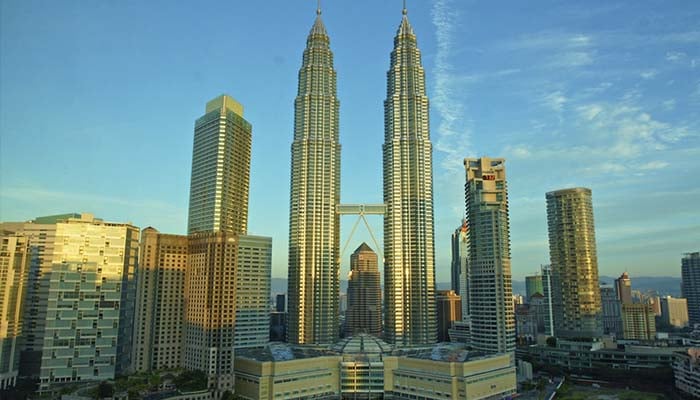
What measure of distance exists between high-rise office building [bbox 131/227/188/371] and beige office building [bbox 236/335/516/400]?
134 ft

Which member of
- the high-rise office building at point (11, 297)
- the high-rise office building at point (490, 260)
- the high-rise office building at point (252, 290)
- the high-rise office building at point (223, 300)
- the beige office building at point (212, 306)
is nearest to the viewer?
the high-rise office building at point (11, 297)

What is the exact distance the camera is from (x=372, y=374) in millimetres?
140625

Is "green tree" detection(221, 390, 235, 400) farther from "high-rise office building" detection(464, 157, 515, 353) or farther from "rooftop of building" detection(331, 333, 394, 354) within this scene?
"high-rise office building" detection(464, 157, 515, 353)

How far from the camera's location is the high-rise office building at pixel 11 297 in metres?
148

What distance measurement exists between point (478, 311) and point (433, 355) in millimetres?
36267

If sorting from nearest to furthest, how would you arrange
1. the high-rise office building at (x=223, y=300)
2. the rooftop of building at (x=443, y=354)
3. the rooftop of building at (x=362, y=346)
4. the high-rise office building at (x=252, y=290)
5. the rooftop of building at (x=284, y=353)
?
the rooftop of building at (x=443, y=354) → the rooftop of building at (x=284, y=353) → the rooftop of building at (x=362, y=346) → the high-rise office building at (x=223, y=300) → the high-rise office building at (x=252, y=290)

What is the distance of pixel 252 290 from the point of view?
181750 millimetres

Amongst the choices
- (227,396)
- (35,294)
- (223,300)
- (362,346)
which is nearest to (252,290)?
(223,300)

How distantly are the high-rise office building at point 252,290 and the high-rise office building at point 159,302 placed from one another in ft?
67.8

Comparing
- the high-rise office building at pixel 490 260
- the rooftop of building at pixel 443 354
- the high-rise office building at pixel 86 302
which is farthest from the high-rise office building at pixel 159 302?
the high-rise office building at pixel 490 260

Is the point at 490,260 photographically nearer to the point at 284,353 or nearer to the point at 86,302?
the point at 284,353

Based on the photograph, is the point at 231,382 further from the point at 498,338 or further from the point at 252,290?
the point at 498,338

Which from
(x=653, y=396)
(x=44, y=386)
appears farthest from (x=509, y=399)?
(x=44, y=386)

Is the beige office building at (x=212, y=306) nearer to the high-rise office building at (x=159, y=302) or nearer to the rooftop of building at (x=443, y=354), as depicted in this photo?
the high-rise office building at (x=159, y=302)
